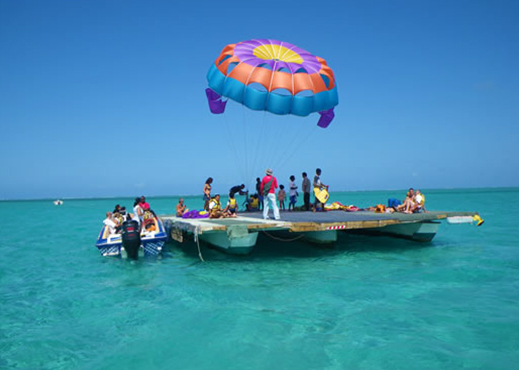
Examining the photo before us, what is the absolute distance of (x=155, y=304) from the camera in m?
8.75

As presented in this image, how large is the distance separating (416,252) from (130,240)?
10.2 metres

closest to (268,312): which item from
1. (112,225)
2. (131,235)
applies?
(131,235)

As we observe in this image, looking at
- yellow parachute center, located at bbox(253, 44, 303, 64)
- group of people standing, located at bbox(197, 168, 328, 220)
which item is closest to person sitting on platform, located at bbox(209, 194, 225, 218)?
group of people standing, located at bbox(197, 168, 328, 220)

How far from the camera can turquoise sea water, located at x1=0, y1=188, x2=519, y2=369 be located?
5.88 meters

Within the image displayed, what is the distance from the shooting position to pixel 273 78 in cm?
1469

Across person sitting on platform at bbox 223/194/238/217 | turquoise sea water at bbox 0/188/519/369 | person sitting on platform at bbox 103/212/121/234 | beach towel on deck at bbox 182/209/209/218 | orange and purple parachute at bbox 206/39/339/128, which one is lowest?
turquoise sea water at bbox 0/188/519/369

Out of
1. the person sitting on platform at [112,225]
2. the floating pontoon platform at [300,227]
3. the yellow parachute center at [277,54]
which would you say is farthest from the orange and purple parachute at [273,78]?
the person sitting on platform at [112,225]

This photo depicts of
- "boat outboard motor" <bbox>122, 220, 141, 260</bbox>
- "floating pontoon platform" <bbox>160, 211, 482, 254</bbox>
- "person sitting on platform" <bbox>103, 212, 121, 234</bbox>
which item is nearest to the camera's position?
"floating pontoon platform" <bbox>160, 211, 482, 254</bbox>

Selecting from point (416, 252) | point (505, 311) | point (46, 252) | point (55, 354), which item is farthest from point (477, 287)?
point (46, 252)

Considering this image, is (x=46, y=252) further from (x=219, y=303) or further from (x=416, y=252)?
(x=416, y=252)

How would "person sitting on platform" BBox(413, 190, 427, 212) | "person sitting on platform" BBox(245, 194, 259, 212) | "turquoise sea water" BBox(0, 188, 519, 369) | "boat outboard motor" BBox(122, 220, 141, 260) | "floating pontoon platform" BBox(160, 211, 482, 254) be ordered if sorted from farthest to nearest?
1. "person sitting on platform" BBox(245, 194, 259, 212)
2. "person sitting on platform" BBox(413, 190, 427, 212)
3. "boat outboard motor" BBox(122, 220, 141, 260)
4. "floating pontoon platform" BBox(160, 211, 482, 254)
5. "turquoise sea water" BBox(0, 188, 519, 369)

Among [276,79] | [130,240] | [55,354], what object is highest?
[276,79]

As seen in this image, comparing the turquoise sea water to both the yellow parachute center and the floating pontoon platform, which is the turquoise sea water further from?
the yellow parachute center

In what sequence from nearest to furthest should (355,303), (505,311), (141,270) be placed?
(505,311)
(355,303)
(141,270)
